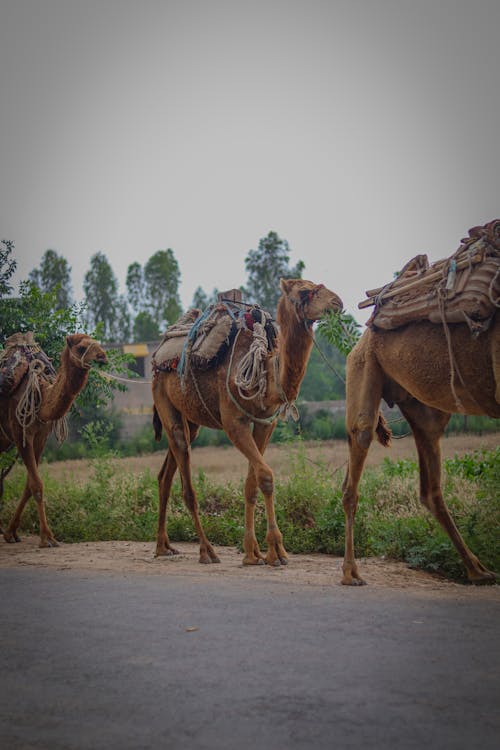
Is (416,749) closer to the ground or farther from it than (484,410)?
closer to the ground

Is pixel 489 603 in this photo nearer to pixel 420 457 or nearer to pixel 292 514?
pixel 420 457

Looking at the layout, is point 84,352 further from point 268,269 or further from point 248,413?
point 268,269

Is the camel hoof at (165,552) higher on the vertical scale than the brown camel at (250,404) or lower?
lower

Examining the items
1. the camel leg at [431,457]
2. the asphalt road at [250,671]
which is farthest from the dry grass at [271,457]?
the asphalt road at [250,671]

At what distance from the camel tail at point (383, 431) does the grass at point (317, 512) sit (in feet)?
3.02

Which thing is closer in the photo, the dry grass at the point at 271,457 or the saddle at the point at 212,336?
the saddle at the point at 212,336

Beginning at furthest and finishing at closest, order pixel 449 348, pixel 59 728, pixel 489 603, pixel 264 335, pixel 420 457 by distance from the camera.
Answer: pixel 264 335 → pixel 420 457 → pixel 449 348 → pixel 489 603 → pixel 59 728

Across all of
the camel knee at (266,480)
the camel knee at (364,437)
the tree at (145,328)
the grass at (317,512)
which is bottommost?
the grass at (317,512)

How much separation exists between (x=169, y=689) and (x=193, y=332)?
5682 mm

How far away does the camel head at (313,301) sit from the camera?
24.2ft

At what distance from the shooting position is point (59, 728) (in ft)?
11.6

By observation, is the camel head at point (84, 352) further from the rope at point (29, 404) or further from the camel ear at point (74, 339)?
the rope at point (29, 404)

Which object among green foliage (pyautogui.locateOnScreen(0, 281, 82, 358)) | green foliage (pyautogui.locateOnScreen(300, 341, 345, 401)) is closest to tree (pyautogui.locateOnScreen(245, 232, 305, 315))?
green foliage (pyautogui.locateOnScreen(300, 341, 345, 401))

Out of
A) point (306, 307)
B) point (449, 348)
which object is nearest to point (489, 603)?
point (449, 348)
